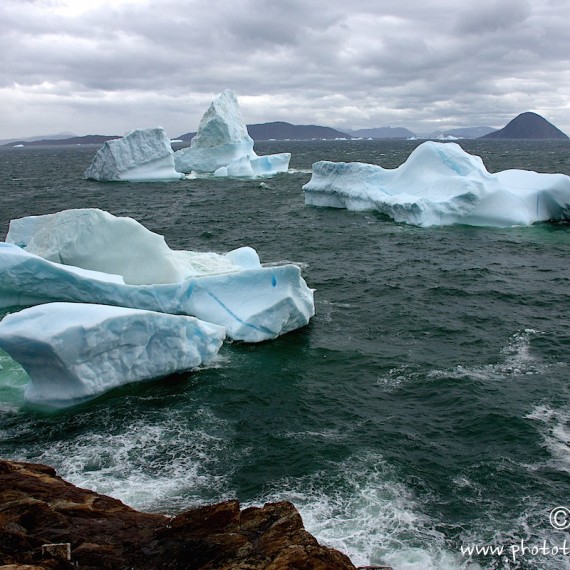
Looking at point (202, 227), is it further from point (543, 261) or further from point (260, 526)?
point (260, 526)

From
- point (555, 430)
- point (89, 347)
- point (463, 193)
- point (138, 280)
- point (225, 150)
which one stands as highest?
point (225, 150)

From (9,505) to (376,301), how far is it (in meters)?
11.7

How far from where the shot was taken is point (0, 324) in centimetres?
980

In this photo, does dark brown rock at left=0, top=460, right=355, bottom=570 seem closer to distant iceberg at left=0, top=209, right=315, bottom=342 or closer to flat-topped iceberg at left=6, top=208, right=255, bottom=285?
distant iceberg at left=0, top=209, right=315, bottom=342

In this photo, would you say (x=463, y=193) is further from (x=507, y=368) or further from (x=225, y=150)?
(x=225, y=150)

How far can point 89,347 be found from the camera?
393 inches

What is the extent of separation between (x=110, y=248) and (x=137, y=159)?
31.1 m

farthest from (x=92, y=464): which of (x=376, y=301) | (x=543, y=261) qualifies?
(x=543, y=261)

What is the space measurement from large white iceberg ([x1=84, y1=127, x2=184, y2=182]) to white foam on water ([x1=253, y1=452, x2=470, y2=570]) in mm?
37565

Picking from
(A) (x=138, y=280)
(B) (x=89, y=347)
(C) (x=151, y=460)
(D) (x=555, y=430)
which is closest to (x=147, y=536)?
(C) (x=151, y=460)

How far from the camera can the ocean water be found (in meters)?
7.30

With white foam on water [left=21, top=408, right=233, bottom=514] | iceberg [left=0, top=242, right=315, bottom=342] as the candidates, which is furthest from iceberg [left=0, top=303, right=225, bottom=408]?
iceberg [left=0, top=242, right=315, bottom=342]

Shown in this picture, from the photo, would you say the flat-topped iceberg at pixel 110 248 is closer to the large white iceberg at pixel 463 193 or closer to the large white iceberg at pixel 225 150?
the large white iceberg at pixel 463 193

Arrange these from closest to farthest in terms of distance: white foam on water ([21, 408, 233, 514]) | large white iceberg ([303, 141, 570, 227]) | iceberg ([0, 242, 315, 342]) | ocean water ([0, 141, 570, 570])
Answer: ocean water ([0, 141, 570, 570]) < white foam on water ([21, 408, 233, 514]) < iceberg ([0, 242, 315, 342]) < large white iceberg ([303, 141, 570, 227])
